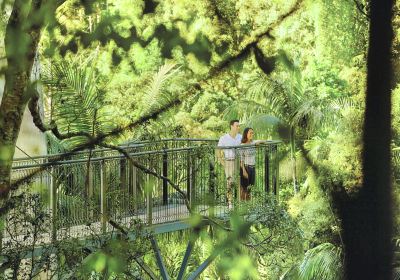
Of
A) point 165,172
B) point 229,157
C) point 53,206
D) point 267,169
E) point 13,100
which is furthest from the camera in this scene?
point 267,169

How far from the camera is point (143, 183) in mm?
6320

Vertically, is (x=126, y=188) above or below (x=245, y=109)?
below

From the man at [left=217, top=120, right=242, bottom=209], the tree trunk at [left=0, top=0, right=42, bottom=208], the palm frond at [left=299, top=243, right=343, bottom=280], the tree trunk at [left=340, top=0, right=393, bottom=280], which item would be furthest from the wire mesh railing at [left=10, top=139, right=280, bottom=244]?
the palm frond at [left=299, top=243, right=343, bottom=280]

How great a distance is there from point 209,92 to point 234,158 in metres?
13.1

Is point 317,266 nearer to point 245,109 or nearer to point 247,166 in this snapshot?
point 247,166

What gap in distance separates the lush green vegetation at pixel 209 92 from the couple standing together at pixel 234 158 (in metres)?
0.45

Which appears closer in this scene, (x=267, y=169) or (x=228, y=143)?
(x=228, y=143)

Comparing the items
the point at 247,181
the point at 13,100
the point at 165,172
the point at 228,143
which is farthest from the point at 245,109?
the point at 13,100

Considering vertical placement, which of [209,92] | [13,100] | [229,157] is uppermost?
[209,92]

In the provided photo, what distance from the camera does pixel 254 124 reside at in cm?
1535

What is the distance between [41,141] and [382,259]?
780 cm

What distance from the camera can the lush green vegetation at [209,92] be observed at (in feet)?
5.91

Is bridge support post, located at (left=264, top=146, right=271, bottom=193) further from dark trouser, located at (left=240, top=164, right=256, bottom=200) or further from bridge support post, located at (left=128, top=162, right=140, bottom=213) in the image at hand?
bridge support post, located at (left=128, top=162, right=140, bottom=213)

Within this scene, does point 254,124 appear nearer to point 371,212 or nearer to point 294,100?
point 294,100
